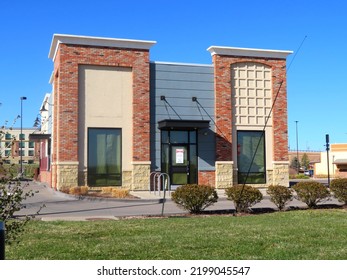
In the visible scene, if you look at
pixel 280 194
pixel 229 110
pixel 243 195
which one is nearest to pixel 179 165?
pixel 229 110

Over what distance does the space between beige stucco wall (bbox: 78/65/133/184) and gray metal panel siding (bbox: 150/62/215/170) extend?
133cm

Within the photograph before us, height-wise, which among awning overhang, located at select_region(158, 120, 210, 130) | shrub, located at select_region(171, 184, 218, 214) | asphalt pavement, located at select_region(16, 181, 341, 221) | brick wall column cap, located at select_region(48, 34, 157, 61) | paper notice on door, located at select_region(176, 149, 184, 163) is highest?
brick wall column cap, located at select_region(48, 34, 157, 61)

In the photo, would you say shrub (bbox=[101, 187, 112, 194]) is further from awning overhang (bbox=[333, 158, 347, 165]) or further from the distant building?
awning overhang (bbox=[333, 158, 347, 165])

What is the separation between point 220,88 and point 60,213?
13.1 meters

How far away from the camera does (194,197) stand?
14.2 m

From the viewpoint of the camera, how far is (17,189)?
5.53 m

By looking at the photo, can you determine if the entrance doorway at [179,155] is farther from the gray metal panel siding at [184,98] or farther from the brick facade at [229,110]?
the brick facade at [229,110]

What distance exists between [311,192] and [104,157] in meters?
11.9

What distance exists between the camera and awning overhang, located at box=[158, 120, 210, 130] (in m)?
23.5

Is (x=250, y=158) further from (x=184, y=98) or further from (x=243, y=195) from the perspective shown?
(x=243, y=195)

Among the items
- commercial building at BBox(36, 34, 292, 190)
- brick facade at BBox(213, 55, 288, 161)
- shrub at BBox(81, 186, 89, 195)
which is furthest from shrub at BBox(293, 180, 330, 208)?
shrub at BBox(81, 186, 89, 195)

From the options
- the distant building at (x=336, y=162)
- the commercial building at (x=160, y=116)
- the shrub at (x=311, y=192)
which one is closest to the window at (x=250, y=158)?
the commercial building at (x=160, y=116)

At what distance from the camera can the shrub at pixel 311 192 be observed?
15320 mm
